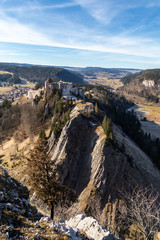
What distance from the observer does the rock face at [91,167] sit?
1319 inches

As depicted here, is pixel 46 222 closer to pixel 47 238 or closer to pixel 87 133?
pixel 47 238

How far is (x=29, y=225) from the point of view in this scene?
10.3m

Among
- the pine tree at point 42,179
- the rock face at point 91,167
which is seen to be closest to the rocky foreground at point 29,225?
the pine tree at point 42,179

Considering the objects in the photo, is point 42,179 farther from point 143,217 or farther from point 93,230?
point 143,217

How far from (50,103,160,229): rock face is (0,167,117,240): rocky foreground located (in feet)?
56.9

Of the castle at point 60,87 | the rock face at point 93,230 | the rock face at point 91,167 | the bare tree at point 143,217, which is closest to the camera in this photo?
the rock face at point 93,230

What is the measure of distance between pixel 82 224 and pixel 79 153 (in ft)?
89.3

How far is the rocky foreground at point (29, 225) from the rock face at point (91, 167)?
17331 millimetres

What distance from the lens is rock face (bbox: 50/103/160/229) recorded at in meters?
33.5

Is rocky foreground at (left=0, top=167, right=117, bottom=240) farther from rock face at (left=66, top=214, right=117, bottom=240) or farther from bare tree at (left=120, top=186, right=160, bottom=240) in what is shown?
bare tree at (left=120, top=186, right=160, bottom=240)

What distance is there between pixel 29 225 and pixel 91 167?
2890 centimetres

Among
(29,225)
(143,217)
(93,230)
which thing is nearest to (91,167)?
(143,217)

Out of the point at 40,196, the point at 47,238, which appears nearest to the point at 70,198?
the point at 40,196

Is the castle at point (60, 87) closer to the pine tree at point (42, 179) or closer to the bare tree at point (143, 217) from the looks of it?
the pine tree at point (42, 179)
